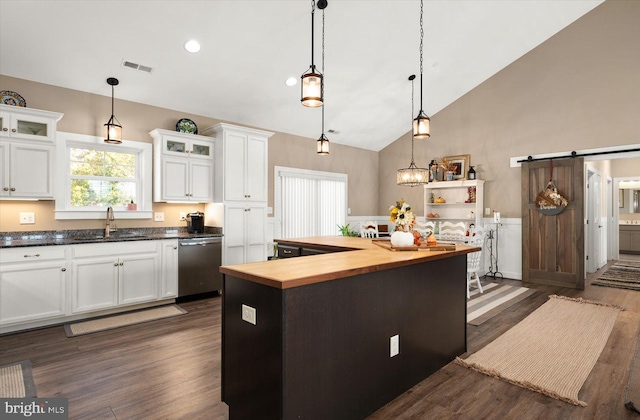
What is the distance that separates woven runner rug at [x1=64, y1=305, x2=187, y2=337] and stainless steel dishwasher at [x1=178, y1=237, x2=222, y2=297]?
340 mm

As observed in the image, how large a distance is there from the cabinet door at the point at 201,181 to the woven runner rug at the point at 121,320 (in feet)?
5.20

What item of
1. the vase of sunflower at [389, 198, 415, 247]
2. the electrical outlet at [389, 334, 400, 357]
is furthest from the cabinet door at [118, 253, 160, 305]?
the electrical outlet at [389, 334, 400, 357]

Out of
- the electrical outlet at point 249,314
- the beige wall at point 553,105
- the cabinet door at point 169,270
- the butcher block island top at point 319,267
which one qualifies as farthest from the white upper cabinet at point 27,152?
the beige wall at point 553,105

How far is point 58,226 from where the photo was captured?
4.29 m

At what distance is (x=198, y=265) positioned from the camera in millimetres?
4848

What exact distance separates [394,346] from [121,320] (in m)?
3.19

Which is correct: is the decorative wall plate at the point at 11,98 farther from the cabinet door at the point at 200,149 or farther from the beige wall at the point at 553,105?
the beige wall at the point at 553,105

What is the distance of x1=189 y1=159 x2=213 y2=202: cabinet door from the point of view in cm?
511

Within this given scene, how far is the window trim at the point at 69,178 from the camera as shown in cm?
430

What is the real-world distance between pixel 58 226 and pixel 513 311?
5.66m

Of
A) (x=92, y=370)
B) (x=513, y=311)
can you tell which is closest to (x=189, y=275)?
(x=92, y=370)

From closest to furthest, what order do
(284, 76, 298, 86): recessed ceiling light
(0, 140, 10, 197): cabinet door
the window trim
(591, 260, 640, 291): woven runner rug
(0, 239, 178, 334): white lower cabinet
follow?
1. (0, 239, 178, 334): white lower cabinet
2. (0, 140, 10, 197): cabinet door
3. the window trim
4. (284, 76, 298, 86): recessed ceiling light
5. (591, 260, 640, 291): woven runner rug

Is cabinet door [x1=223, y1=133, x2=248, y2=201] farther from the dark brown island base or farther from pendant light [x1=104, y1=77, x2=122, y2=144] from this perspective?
the dark brown island base

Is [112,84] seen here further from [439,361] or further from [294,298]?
[439,361]
